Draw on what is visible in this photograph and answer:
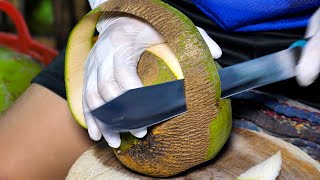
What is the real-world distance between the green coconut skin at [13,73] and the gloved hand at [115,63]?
2.26 feet

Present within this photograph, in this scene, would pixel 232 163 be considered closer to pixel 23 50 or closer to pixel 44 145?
pixel 44 145

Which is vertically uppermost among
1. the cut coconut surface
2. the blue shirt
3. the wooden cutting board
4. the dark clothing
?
the blue shirt

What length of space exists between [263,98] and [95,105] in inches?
16.1

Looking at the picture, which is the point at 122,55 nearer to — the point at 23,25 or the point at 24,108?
the point at 24,108

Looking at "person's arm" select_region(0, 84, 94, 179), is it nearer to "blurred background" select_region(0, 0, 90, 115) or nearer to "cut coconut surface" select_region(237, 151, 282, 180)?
"blurred background" select_region(0, 0, 90, 115)

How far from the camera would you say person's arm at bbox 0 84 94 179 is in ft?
4.40

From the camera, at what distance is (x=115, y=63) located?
3.27 feet

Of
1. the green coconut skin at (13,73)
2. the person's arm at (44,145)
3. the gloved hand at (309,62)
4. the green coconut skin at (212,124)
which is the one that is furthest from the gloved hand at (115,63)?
the green coconut skin at (13,73)

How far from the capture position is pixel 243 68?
968mm

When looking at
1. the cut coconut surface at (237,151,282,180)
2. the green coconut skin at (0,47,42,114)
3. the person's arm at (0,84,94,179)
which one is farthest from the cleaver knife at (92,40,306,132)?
the green coconut skin at (0,47,42,114)

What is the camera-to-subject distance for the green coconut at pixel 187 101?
0.95 meters

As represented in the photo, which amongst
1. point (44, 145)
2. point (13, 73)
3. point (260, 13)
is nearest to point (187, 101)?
point (260, 13)

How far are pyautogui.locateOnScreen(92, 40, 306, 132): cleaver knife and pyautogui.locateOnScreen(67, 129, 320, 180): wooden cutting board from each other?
0.51 feet

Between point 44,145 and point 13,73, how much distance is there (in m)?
0.50
